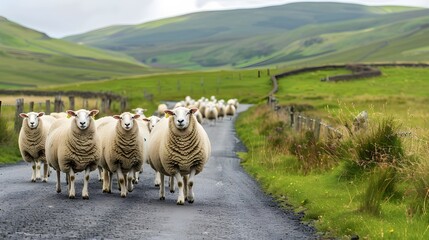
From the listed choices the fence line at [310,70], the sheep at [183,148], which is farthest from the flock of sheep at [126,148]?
the fence line at [310,70]

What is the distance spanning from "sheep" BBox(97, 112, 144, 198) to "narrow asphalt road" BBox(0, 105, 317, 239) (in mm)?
443

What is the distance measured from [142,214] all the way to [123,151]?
3241 mm

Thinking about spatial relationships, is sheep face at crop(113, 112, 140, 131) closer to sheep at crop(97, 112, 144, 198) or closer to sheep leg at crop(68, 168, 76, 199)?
sheep at crop(97, 112, 144, 198)

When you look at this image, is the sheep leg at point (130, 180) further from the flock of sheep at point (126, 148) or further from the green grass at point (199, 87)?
the green grass at point (199, 87)

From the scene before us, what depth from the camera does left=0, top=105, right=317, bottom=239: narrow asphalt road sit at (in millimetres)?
11188

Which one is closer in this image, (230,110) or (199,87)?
(230,110)

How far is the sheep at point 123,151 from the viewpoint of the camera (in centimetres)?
1619

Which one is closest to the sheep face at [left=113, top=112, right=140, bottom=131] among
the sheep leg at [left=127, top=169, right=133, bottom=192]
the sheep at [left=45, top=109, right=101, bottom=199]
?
the sheep at [left=45, top=109, right=101, bottom=199]

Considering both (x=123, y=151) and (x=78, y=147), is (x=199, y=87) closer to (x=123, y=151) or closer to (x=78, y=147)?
(x=123, y=151)

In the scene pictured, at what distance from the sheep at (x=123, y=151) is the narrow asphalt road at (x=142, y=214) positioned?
1.45 feet

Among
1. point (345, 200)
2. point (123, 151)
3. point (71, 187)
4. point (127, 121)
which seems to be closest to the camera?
point (345, 200)

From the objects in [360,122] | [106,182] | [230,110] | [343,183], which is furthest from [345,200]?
[230,110]

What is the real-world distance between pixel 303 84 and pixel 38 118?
6617 centimetres

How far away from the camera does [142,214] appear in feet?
43.2
